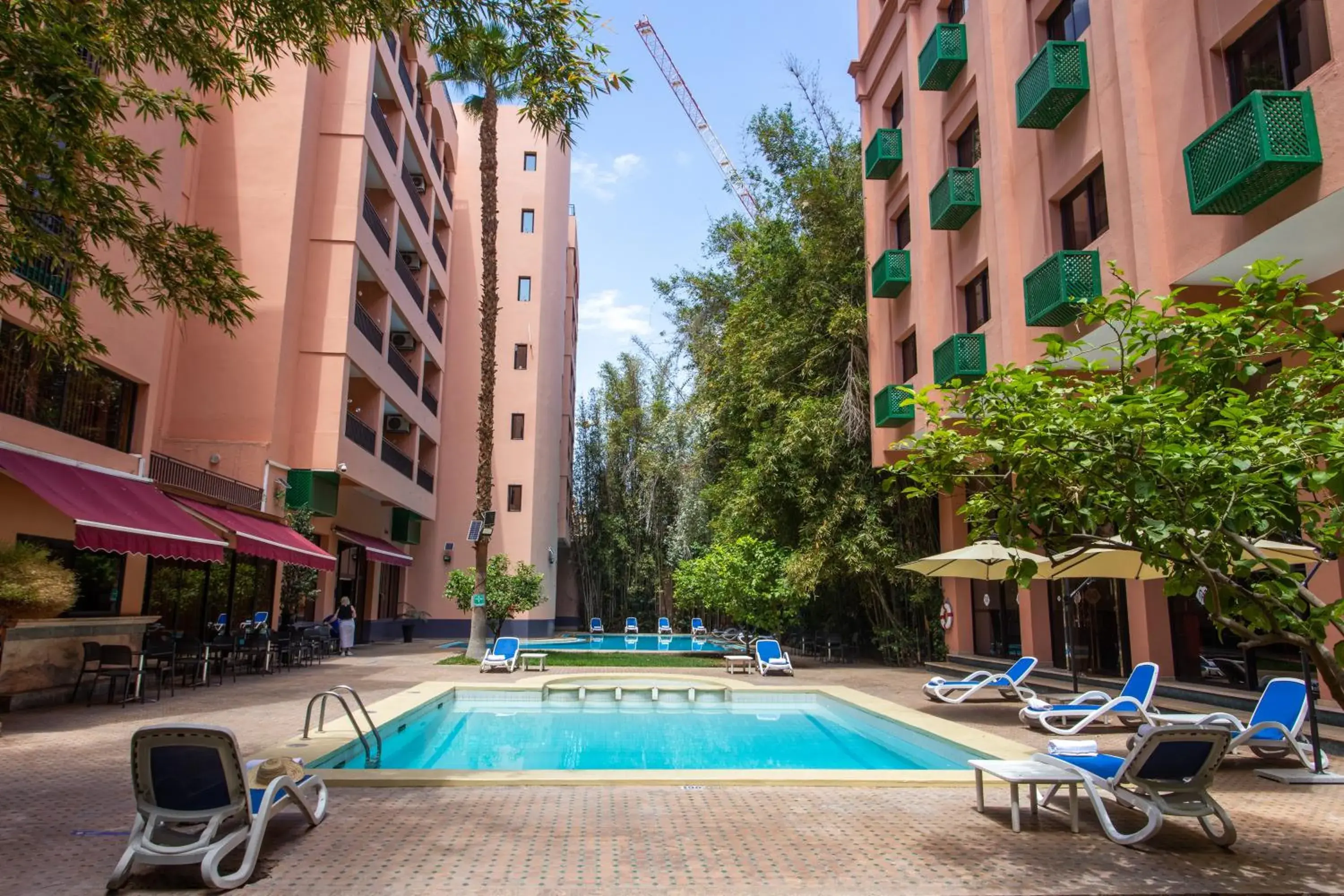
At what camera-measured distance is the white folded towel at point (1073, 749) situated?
682 centimetres

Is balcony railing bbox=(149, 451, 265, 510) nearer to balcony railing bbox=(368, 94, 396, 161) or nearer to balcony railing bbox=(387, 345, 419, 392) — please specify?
balcony railing bbox=(387, 345, 419, 392)

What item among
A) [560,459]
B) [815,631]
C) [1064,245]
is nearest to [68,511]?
[1064,245]

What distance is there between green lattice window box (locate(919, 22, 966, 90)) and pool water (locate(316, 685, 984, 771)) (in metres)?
13.1

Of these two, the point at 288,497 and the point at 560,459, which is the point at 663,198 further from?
the point at 560,459

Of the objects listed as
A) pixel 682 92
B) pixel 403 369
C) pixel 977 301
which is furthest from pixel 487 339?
pixel 682 92

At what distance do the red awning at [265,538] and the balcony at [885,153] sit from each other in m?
15.8

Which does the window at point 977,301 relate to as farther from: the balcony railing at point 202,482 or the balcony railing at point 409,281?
the balcony railing at point 409,281

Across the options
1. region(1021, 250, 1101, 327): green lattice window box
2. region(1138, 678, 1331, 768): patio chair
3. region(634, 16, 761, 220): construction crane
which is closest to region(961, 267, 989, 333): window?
region(1021, 250, 1101, 327): green lattice window box

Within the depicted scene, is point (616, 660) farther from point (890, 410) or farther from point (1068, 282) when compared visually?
point (1068, 282)

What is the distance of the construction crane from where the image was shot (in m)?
72.1

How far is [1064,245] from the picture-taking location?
568 inches

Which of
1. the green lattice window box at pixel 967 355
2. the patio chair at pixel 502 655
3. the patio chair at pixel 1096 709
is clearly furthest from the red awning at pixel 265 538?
the green lattice window box at pixel 967 355

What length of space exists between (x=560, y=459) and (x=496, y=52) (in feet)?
110

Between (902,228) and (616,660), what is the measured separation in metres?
13.6
